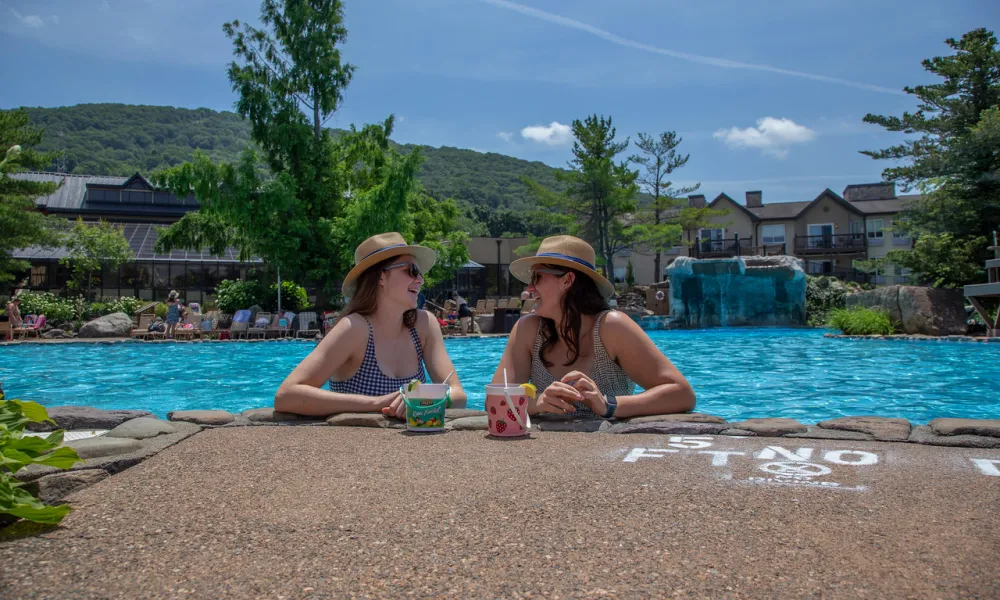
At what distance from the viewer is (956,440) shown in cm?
274

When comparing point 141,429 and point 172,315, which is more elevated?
point 172,315

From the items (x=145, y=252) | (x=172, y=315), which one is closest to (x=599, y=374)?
(x=172, y=315)

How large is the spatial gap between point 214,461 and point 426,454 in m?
0.77

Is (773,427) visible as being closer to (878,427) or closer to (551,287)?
(878,427)

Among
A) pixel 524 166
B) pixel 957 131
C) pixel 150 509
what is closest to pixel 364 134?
pixel 957 131

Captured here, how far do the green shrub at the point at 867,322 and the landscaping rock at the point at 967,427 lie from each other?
14689 millimetres

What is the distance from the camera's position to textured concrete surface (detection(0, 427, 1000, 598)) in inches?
55.7

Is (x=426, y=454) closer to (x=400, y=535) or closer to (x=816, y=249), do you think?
(x=400, y=535)

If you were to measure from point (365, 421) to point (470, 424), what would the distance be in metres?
0.48

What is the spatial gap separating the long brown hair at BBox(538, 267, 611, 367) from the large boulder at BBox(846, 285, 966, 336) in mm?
14889

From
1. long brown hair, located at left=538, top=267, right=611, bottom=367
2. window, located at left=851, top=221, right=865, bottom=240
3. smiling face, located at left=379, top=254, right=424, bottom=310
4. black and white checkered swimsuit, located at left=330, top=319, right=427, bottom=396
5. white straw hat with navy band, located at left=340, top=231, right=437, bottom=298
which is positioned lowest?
black and white checkered swimsuit, located at left=330, top=319, right=427, bottom=396

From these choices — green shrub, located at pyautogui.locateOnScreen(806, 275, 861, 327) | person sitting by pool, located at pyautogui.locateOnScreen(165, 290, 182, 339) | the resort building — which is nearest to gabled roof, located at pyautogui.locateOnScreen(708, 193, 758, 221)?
the resort building

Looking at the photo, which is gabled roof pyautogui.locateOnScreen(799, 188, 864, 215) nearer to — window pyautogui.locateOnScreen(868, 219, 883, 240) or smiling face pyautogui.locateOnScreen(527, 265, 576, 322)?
window pyautogui.locateOnScreen(868, 219, 883, 240)

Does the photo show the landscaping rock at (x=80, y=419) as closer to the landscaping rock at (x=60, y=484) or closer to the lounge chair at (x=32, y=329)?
the landscaping rock at (x=60, y=484)
